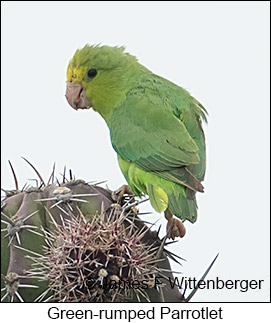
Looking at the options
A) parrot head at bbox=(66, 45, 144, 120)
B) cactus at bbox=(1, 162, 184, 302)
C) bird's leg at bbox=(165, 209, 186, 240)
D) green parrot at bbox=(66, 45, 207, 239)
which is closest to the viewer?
cactus at bbox=(1, 162, 184, 302)

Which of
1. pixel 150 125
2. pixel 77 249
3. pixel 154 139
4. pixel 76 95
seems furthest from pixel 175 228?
pixel 76 95

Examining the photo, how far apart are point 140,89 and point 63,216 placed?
1.67m

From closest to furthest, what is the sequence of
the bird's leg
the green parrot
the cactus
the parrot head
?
the cactus → the bird's leg → the green parrot → the parrot head

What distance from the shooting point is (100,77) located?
416cm

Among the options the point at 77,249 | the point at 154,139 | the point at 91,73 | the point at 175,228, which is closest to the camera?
the point at 77,249

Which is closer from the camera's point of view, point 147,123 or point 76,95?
point 147,123

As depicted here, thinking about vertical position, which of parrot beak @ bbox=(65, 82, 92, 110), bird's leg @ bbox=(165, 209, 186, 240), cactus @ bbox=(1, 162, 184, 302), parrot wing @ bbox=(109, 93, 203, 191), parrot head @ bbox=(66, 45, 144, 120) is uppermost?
parrot head @ bbox=(66, 45, 144, 120)

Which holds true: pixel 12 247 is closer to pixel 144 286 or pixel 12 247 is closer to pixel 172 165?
pixel 144 286

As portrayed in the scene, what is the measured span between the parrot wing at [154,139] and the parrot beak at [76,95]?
235mm

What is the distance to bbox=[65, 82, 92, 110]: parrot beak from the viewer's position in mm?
4070

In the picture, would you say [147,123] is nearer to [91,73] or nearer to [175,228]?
[91,73]

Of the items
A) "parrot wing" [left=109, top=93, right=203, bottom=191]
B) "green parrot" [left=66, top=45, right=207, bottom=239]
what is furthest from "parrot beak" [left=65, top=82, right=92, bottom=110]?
"parrot wing" [left=109, top=93, right=203, bottom=191]

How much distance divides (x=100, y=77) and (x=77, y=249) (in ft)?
6.45

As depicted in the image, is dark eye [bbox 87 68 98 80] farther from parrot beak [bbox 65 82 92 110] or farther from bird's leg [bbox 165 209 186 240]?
bird's leg [bbox 165 209 186 240]
